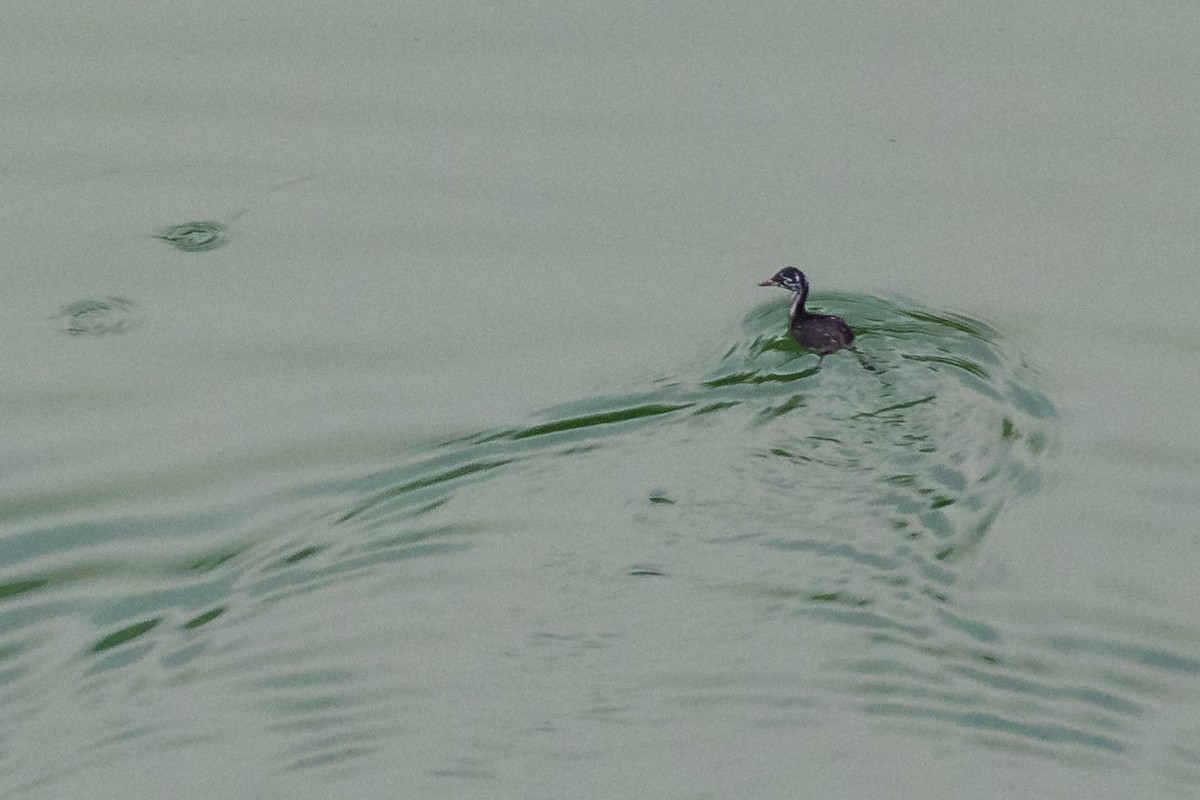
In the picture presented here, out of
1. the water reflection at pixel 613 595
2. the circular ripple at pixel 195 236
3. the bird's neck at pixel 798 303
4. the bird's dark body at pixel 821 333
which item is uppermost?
the circular ripple at pixel 195 236

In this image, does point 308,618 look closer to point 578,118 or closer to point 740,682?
point 740,682

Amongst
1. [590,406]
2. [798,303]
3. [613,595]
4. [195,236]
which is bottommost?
[613,595]

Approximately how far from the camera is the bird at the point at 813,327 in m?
6.88

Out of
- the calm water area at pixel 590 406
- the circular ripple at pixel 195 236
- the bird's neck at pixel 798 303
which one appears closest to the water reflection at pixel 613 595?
the calm water area at pixel 590 406

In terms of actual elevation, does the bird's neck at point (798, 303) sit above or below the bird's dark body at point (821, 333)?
above

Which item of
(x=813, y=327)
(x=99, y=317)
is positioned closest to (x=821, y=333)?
(x=813, y=327)

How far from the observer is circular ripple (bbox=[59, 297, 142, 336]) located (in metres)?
7.02

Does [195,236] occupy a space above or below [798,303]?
above

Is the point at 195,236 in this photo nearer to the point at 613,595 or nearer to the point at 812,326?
the point at 812,326

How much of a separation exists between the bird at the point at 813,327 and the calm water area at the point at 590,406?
14 cm

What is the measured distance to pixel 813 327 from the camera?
22.6 ft

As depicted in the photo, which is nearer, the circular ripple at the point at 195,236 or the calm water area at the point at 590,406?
the calm water area at the point at 590,406

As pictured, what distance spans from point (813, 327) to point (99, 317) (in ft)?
9.47

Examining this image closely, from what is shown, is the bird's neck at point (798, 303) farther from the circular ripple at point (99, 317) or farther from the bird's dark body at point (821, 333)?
the circular ripple at point (99, 317)
